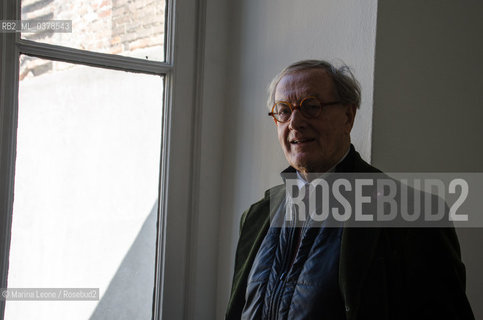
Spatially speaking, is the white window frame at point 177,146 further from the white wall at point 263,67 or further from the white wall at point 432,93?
the white wall at point 432,93

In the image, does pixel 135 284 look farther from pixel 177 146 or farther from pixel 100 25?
pixel 100 25

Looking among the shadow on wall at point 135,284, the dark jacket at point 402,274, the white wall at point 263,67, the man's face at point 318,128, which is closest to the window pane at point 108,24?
the white wall at point 263,67

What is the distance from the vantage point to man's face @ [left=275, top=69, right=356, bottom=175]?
4.36ft

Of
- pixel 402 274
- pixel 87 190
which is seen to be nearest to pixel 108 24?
pixel 87 190

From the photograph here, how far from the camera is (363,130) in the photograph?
1.50 metres

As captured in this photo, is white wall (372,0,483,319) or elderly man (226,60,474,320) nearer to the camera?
elderly man (226,60,474,320)

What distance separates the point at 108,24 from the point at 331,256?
4.45ft

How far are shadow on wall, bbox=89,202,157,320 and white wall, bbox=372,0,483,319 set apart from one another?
1.10m

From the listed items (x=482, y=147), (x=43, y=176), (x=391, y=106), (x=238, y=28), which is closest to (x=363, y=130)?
(x=391, y=106)

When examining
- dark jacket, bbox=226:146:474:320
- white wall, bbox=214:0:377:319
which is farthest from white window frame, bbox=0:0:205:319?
dark jacket, bbox=226:146:474:320

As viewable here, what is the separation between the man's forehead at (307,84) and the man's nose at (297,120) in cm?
4

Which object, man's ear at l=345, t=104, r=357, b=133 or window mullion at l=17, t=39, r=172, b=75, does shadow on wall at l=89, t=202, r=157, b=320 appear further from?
man's ear at l=345, t=104, r=357, b=133

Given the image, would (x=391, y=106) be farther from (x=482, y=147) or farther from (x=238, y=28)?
(x=238, y=28)

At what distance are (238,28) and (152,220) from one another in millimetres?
945
